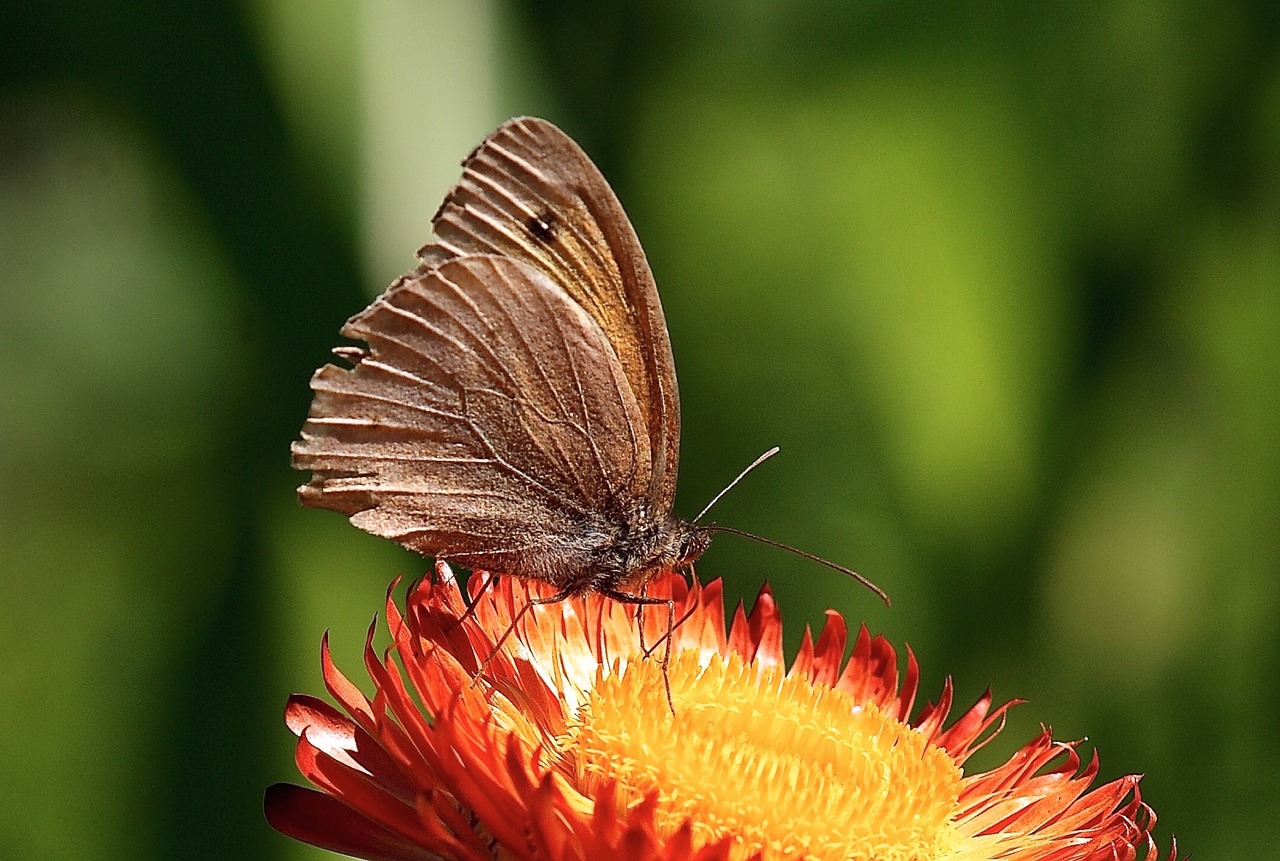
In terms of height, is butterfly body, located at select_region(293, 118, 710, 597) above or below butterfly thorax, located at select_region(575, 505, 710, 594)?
above

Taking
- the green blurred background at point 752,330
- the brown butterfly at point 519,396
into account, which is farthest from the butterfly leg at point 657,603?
the green blurred background at point 752,330

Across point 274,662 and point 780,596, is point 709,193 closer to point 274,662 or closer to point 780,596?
point 780,596

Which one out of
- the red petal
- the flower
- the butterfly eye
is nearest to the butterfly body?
the butterfly eye

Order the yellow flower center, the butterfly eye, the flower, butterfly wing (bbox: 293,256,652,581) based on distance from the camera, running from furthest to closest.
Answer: the butterfly eye
butterfly wing (bbox: 293,256,652,581)
the yellow flower center
the flower

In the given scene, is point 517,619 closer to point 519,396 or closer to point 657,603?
point 657,603

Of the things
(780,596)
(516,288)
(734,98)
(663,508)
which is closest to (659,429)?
(663,508)

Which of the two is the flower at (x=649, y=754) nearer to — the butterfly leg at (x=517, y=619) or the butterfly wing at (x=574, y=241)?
the butterfly leg at (x=517, y=619)

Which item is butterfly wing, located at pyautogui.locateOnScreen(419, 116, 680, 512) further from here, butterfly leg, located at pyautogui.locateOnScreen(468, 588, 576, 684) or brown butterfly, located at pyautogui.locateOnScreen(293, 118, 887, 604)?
butterfly leg, located at pyautogui.locateOnScreen(468, 588, 576, 684)
